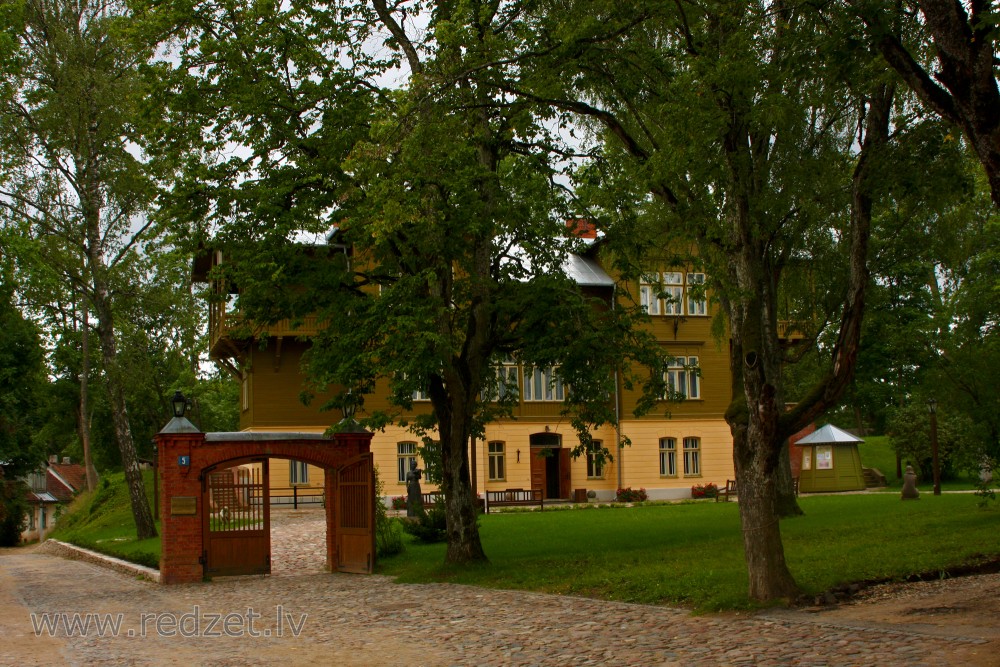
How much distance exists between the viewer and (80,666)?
10578 mm

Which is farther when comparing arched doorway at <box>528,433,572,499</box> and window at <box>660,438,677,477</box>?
window at <box>660,438,677,477</box>

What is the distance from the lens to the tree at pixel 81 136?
2831 cm

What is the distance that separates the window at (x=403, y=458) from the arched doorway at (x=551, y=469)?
16.9 ft

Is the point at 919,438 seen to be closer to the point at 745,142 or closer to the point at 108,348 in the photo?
the point at 108,348

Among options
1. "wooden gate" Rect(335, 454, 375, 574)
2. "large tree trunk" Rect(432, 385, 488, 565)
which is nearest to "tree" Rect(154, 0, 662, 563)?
"large tree trunk" Rect(432, 385, 488, 565)

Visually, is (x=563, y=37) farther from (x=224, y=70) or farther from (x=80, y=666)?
(x=80, y=666)

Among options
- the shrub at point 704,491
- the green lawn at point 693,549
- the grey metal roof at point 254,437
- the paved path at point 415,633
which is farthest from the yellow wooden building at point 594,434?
the paved path at point 415,633

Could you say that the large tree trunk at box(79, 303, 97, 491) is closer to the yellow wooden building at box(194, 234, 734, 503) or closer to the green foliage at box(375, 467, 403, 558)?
the yellow wooden building at box(194, 234, 734, 503)

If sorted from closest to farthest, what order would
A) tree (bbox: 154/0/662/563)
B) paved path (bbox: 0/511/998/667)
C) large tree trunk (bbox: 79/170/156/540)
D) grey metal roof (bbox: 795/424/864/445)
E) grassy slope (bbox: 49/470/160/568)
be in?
paved path (bbox: 0/511/998/667) < tree (bbox: 154/0/662/563) < grassy slope (bbox: 49/470/160/568) < large tree trunk (bbox: 79/170/156/540) < grey metal roof (bbox: 795/424/864/445)

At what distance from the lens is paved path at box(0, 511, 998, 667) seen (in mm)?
9352

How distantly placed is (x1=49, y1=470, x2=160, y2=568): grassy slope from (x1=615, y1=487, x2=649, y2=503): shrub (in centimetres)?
1729

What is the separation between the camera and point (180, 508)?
19.4 metres

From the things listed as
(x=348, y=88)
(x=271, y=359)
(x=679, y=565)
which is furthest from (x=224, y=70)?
(x=271, y=359)

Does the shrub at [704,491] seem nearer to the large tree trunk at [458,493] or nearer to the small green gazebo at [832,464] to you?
the small green gazebo at [832,464]
